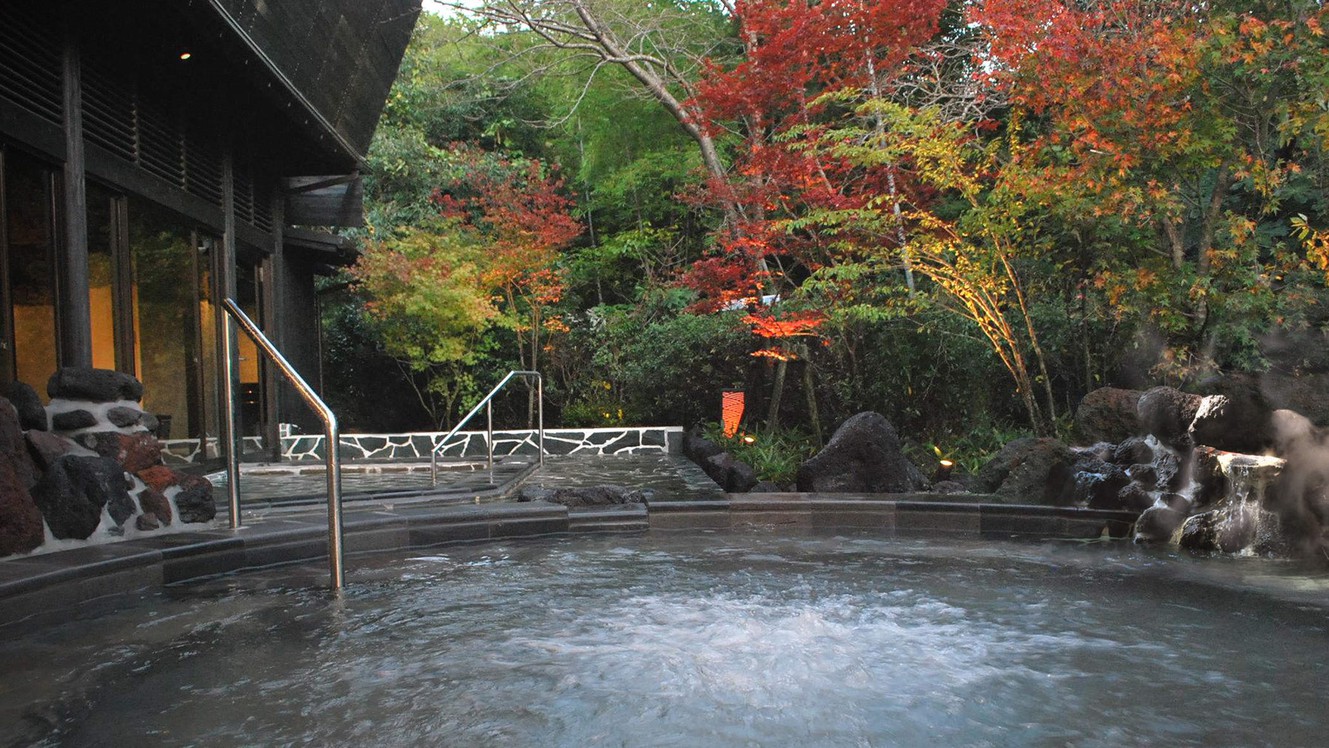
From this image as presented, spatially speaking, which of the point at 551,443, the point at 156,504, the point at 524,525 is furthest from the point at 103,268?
the point at 551,443

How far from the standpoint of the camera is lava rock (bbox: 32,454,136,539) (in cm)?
438

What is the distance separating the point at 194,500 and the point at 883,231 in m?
7.53

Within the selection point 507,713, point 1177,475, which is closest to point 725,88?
point 1177,475

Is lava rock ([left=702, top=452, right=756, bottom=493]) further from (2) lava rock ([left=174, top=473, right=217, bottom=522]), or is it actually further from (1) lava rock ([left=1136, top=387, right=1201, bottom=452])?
(2) lava rock ([left=174, top=473, right=217, bottom=522])

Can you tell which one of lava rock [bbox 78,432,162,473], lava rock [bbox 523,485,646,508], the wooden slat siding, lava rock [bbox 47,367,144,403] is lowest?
lava rock [bbox 523,485,646,508]

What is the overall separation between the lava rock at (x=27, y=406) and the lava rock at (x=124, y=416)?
0.31m

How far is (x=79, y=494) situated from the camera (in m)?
4.47

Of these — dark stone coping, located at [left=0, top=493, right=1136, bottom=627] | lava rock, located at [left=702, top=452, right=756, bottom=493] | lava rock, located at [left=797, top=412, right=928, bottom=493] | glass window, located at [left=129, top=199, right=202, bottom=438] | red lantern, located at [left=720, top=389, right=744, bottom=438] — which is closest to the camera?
dark stone coping, located at [left=0, top=493, right=1136, bottom=627]

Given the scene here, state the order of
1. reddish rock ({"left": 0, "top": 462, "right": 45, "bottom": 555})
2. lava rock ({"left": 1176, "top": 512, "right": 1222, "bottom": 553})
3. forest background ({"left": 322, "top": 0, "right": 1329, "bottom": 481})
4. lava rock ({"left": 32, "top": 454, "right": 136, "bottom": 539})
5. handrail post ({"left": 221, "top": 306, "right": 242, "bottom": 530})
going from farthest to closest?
forest background ({"left": 322, "top": 0, "right": 1329, "bottom": 481}) < lava rock ({"left": 1176, "top": 512, "right": 1222, "bottom": 553}) < handrail post ({"left": 221, "top": 306, "right": 242, "bottom": 530}) < lava rock ({"left": 32, "top": 454, "right": 136, "bottom": 539}) < reddish rock ({"left": 0, "top": 462, "right": 45, "bottom": 555})

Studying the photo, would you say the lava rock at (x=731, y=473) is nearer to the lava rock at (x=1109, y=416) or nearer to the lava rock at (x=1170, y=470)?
the lava rock at (x=1109, y=416)

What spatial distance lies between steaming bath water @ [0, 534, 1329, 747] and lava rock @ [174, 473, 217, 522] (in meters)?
0.72

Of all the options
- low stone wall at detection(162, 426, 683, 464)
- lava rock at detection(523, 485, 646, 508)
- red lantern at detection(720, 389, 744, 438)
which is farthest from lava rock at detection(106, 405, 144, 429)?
red lantern at detection(720, 389, 744, 438)

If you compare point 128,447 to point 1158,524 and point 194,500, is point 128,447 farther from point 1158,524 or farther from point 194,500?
point 1158,524

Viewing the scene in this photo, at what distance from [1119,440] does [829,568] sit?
4479mm
